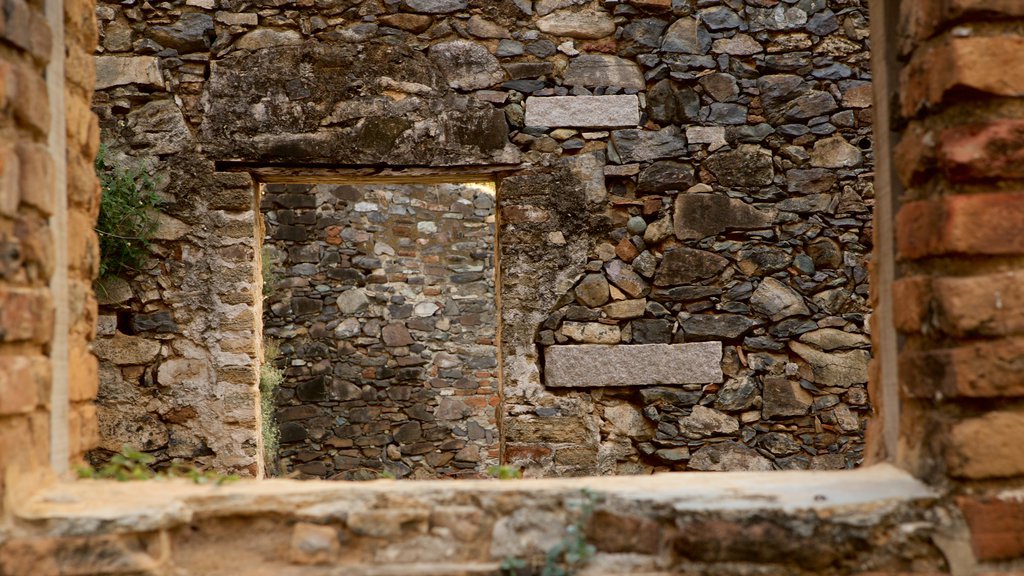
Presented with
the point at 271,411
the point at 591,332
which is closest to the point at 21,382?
the point at 591,332

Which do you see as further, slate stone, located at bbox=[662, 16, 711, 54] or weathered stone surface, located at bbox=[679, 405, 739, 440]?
slate stone, located at bbox=[662, 16, 711, 54]

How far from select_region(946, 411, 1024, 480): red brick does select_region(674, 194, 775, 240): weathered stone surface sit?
2.89 m

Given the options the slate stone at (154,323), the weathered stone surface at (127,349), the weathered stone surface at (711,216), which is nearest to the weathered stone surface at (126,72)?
the slate stone at (154,323)

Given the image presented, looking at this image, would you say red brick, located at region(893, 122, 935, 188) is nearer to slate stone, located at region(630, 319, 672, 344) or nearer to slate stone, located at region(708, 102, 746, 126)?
slate stone, located at region(630, 319, 672, 344)

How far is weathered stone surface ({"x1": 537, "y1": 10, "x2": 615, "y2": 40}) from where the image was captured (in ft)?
14.1

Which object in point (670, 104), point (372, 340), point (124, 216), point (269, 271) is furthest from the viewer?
point (372, 340)

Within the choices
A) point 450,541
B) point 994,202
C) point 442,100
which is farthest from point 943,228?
point 442,100

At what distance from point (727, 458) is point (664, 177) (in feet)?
4.97

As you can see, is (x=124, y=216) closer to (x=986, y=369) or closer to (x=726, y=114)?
(x=726, y=114)

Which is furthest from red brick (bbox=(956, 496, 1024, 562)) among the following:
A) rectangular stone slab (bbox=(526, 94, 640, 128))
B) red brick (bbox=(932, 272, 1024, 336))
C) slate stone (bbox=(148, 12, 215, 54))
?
slate stone (bbox=(148, 12, 215, 54))

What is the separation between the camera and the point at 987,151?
1.46 metres

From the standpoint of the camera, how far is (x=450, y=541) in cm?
155

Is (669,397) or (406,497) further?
(669,397)

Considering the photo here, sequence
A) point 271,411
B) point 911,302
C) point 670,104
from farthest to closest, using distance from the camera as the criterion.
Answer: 1. point 271,411
2. point 670,104
3. point 911,302
